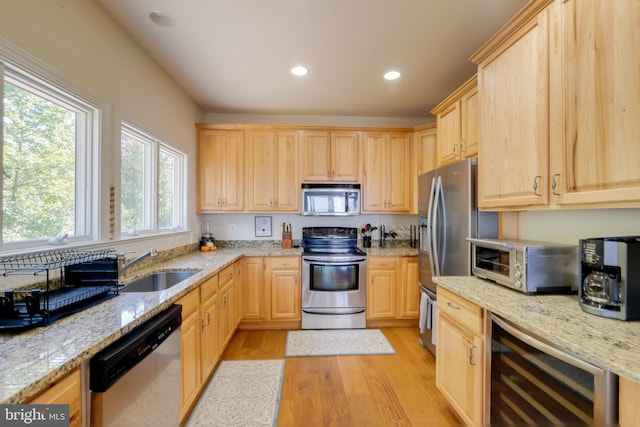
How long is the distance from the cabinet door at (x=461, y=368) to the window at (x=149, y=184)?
8.06 feet

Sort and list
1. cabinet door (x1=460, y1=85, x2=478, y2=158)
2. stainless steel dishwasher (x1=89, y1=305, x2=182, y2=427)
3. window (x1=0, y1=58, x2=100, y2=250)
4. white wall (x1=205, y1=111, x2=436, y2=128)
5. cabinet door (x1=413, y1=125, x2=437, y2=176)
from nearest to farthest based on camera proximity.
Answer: stainless steel dishwasher (x1=89, y1=305, x2=182, y2=427) < window (x1=0, y1=58, x2=100, y2=250) < cabinet door (x1=460, y1=85, x2=478, y2=158) < cabinet door (x1=413, y1=125, x2=437, y2=176) < white wall (x1=205, y1=111, x2=436, y2=128)

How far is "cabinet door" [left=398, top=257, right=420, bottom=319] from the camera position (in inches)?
122

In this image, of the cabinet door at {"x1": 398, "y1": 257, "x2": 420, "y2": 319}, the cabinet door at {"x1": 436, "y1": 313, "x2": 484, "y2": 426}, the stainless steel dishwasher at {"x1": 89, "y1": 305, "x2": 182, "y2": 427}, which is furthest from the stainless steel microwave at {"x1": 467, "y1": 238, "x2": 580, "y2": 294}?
the stainless steel dishwasher at {"x1": 89, "y1": 305, "x2": 182, "y2": 427}

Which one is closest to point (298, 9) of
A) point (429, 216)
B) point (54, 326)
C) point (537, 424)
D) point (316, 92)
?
point (316, 92)

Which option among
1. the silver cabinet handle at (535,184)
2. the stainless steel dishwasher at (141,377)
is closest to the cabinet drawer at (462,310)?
the silver cabinet handle at (535,184)

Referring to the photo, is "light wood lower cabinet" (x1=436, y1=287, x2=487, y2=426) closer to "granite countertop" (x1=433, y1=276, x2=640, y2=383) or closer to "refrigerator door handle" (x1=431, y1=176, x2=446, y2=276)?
"granite countertop" (x1=433, y1=276, x2=640, y2=383)

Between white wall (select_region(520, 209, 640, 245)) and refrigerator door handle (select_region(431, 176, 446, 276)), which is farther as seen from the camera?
refrigerator door handle (select_region(431, 176, 446, 276))

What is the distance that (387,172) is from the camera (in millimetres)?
3408

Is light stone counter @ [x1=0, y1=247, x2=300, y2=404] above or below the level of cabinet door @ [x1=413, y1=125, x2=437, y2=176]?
below

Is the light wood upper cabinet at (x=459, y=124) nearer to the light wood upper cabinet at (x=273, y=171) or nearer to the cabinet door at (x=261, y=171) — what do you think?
the light wood upper cabinet at (x=273, y=171)

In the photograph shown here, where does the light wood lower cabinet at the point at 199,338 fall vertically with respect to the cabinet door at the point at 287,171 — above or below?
below

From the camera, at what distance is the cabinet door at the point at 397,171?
3.40 m

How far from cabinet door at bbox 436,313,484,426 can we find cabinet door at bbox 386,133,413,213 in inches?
72.5

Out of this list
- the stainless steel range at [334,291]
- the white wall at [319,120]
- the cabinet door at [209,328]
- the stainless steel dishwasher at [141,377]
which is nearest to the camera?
the stainless steel dishwasher at [141,377]
